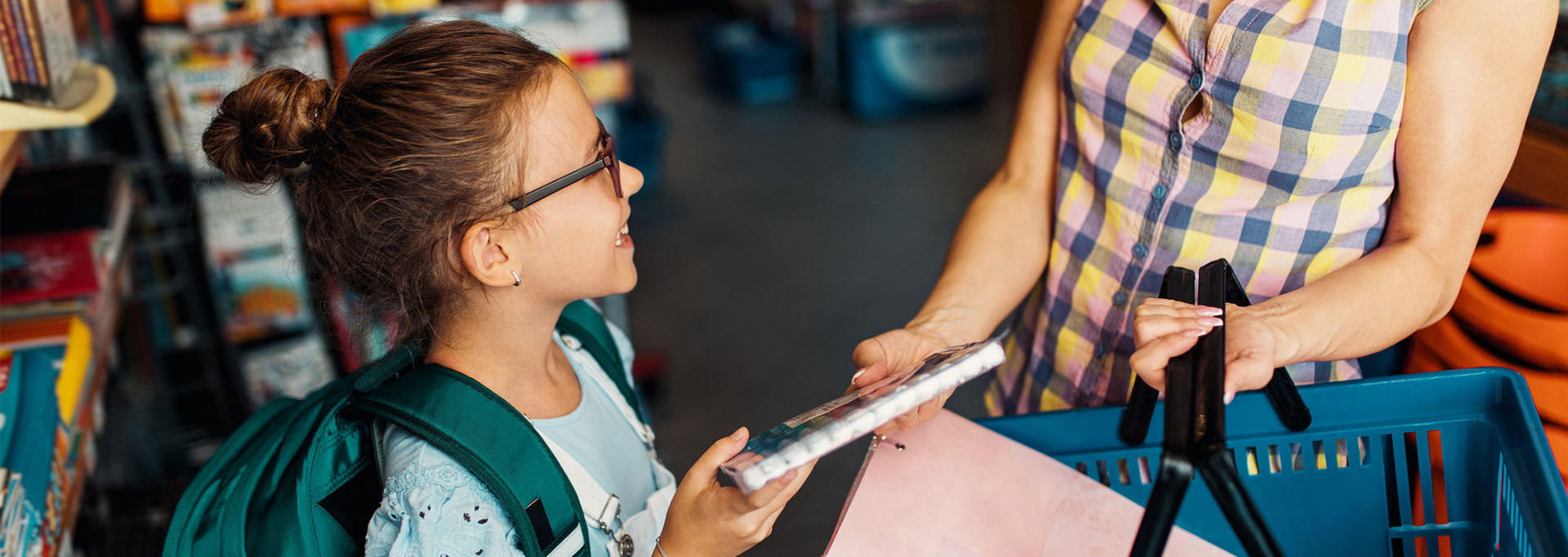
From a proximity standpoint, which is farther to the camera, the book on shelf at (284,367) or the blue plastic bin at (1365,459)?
the book on shelf at (284,367)

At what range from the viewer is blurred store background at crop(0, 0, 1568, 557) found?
144cm

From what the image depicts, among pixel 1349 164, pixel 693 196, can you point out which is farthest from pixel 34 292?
pixel 693 196

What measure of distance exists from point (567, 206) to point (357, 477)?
1.26 ft

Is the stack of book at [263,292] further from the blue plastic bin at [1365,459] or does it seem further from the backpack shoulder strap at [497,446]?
the blue plastic bin at [1365,459]

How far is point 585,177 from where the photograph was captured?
1.15m

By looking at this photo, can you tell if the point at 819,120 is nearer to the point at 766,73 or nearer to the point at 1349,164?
the point at 766,73

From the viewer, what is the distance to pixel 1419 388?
107 centimetres

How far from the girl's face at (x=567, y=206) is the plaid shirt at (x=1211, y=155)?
60 cm

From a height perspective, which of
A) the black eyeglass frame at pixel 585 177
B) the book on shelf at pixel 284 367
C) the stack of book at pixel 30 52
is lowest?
the book on shelf at pixel 284 367

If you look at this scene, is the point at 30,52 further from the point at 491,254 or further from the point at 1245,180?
the point at 1245,180

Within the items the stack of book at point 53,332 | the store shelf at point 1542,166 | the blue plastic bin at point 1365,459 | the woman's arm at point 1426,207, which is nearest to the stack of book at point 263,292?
the stack of book at point 53,332

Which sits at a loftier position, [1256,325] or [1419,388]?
[1256,325]

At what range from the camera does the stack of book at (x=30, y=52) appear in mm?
1258

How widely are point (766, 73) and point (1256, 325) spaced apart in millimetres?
5520
